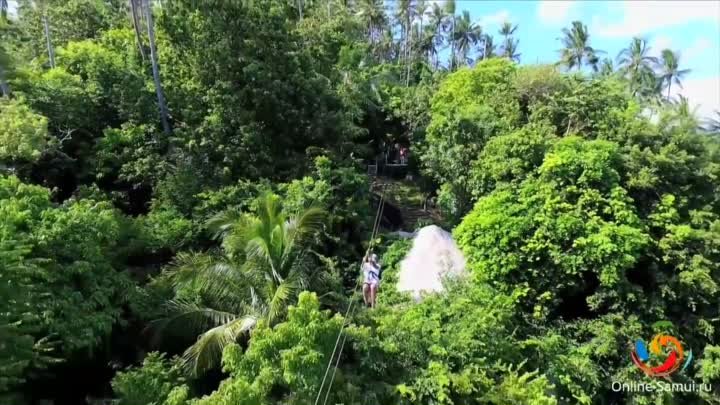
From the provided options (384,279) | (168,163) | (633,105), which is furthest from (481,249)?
(168,163)

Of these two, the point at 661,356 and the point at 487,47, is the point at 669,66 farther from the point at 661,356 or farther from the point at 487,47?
the point at 661,356

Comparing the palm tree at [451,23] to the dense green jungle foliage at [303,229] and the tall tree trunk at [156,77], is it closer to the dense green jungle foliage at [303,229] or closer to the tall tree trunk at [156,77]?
the dense green jungle foliage at [303,229]

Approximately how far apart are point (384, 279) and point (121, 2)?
23.6m

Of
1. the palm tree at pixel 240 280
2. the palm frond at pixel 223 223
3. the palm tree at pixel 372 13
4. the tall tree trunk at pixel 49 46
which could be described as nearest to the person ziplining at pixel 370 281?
the palm tree at pixel 240 280

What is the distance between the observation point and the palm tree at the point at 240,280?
11.4 metres

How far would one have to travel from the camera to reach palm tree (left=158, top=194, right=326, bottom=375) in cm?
1136

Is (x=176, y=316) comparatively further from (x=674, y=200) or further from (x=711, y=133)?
(x=711, y=133)

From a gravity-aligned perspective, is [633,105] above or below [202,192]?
above

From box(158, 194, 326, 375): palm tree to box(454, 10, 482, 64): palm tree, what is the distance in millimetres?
43461

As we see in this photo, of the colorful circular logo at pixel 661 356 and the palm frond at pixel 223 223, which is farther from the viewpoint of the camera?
the palm frond at pixel 223 223

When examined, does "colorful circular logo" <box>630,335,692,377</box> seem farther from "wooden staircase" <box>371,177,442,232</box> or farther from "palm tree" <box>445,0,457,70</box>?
"palm tree" <box>445,0,457,70</box>

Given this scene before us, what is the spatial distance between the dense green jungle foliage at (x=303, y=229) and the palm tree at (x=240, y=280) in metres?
0.05

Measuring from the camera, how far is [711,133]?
1603 centimetres

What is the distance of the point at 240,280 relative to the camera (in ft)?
40.1
